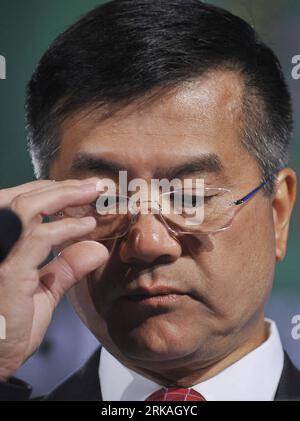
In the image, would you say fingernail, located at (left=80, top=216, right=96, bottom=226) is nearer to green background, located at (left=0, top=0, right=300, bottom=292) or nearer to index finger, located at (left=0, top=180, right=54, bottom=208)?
index finger, located at (left=0, top=180, right=54, bottom=208)

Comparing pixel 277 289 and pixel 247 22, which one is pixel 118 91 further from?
pixel 277 289

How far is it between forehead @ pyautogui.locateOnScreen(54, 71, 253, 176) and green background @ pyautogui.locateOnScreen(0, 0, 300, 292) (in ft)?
0.74

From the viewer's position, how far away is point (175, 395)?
4.50ft

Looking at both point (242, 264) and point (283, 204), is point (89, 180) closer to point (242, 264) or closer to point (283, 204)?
point (242, 264)

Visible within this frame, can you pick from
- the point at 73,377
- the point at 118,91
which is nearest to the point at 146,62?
the point at 118,91

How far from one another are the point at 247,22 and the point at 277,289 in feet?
1.91

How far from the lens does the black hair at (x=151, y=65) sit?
1255 millimetres

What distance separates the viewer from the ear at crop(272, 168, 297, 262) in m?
1.40

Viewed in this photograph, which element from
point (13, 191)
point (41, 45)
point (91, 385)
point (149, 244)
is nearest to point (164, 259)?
point (149, 244)

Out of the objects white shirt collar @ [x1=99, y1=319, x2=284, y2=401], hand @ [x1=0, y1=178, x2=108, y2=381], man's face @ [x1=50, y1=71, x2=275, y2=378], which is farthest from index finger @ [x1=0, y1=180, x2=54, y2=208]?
white shirt collar @ [x1=99, y1=319, x2=284, y2=401]

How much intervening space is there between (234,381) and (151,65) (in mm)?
664

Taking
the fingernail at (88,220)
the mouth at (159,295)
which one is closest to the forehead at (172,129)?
the fingernail at (88,220)

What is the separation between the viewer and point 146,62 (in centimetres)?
124

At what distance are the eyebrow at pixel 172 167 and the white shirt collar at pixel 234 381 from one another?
0.42 meters
